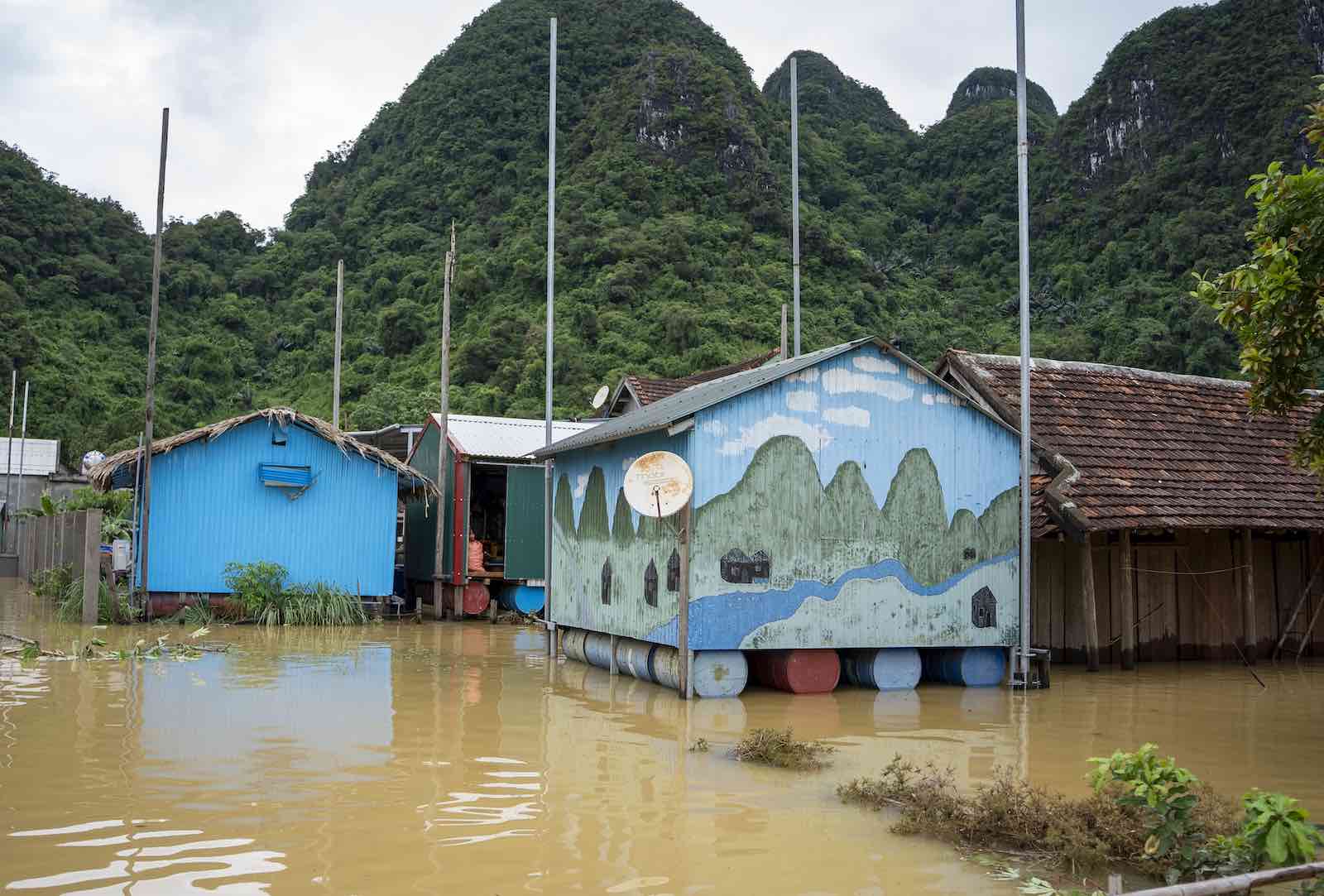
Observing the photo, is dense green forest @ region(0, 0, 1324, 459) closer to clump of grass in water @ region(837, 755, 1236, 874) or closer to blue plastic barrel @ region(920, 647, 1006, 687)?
blue plastic barrel @ region(920, 647, 1006, 687)

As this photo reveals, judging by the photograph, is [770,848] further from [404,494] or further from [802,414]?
[404,494]

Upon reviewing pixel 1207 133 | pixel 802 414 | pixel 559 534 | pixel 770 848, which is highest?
pixel 1207 133

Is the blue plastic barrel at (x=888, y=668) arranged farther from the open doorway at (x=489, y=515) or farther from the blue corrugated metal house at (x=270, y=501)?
the open doorway at (x=489, y=515)

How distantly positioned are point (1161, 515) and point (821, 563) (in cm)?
512

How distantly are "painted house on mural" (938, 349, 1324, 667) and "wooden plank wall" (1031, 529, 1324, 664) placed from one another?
2 centimetres

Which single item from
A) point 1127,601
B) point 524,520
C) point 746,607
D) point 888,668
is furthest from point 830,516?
point 524,520

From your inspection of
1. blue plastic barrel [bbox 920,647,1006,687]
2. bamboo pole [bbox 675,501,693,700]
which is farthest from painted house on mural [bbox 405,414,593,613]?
bamboo pole [bbox 675,501,693,700]

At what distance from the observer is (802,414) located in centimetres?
1370

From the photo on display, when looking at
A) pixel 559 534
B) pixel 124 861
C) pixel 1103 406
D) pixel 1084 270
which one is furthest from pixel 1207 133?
pixel 124 861

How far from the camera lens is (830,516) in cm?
1374

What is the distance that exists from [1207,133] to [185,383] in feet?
164

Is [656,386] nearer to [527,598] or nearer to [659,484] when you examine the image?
[527,598]

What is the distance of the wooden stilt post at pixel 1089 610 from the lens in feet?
51.2

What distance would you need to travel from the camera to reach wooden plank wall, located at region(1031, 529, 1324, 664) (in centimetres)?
1691
